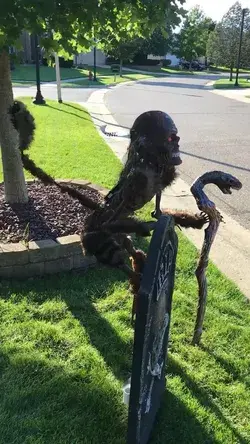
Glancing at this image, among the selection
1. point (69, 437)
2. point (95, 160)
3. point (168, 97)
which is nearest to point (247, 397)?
point (69, 437)

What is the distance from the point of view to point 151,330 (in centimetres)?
216

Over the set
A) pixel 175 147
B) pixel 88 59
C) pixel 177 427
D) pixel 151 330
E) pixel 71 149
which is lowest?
pixel 177 427

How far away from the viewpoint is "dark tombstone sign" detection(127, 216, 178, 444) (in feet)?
6.50

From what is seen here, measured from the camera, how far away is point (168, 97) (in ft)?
71.4

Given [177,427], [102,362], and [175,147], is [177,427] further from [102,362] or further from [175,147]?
[175,147]

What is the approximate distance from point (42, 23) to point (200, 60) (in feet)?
217

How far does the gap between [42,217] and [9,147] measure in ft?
2.73

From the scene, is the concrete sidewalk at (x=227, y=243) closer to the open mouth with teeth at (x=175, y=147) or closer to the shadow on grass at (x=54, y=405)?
the shadow on grass at (x=54, y=405)

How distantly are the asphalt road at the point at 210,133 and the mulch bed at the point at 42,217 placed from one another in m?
2.33

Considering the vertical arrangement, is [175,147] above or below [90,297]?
above

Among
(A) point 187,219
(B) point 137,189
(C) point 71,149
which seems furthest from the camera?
(C) point 71,149

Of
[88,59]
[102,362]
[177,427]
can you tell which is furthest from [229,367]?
[88,59]

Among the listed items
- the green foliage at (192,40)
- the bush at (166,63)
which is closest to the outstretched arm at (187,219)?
the green foliage at (192,40)

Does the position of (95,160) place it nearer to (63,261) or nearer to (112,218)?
(63,261)
